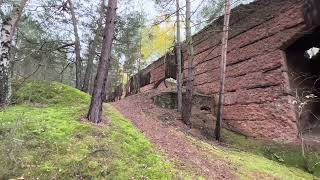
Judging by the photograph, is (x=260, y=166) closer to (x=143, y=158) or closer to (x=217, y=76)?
(x=143, y=158)

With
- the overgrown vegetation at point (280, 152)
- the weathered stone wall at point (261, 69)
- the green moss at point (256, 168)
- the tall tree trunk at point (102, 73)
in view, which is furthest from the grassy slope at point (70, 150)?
the weathered stone wall at point (261, 69)

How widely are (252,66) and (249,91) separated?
1137 mm

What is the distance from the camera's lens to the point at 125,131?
847cm

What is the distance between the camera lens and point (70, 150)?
21.4 ft

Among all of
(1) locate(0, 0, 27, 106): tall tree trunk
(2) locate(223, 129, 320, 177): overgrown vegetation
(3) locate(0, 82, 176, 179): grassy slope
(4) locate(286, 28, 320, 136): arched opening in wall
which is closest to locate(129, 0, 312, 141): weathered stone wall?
(4) locate(286, 28, 320, 136): arched opening in wall

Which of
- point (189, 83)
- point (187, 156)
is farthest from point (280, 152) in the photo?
point (187, 156)

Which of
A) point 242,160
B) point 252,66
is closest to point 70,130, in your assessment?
point 242,160

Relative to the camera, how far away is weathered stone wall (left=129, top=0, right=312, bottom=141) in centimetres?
1239

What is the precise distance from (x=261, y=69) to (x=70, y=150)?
977cm

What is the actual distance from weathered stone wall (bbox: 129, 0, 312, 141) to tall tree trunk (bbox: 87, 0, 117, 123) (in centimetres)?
684

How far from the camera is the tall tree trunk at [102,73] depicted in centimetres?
866

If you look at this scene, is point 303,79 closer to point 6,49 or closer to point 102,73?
point 102,73

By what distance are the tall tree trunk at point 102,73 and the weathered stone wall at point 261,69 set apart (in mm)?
6836

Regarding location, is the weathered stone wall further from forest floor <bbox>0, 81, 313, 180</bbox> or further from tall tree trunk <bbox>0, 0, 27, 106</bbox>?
tall tree trunk <bbox>0, 0, 27, 106</bbox>
